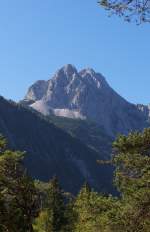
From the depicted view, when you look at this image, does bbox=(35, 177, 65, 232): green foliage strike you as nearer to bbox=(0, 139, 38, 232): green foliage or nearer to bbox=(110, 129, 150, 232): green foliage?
bbox=(110, 129, 150, 232): green foliage

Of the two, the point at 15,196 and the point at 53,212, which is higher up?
the point at 15,196

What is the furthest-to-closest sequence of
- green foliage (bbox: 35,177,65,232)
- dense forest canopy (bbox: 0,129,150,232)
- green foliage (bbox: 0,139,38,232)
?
green foliage (bbox: 35,177,65,232)
dense forest canopy (bbox: 0,129,150,232)
green foliage (bbox: 0,139,38,232)

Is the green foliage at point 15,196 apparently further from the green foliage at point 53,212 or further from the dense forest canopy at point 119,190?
the green foliage at point 53,212

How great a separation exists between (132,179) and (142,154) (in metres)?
2.61

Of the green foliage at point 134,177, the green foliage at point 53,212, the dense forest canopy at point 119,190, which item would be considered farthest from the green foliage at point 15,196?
the green foliage at point 53,212

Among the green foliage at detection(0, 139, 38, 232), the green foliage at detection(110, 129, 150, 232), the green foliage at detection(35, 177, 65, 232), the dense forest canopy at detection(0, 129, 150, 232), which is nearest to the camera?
the green foliage at detection(0, 139, 38, 232)

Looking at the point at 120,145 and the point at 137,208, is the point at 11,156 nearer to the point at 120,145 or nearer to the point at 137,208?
the point at 137,208

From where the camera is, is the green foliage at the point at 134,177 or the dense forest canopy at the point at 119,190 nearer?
the dense forest canopy at the point at 119,190

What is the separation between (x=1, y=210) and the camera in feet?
74.3

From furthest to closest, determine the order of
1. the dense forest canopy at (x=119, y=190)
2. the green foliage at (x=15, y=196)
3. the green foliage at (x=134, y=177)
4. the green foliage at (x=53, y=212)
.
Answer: the green foliage at (x=53, y=212)
the green foliage at (x=134, y=177)
the dense forest canopy at (x=119, y=190)
the green foliage at (x=15, y=196)

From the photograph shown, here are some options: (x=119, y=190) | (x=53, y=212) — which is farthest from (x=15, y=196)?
(x=53, y=212)

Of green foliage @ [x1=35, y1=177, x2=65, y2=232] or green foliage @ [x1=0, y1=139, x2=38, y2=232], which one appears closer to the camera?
green foliage @ [x1=0, y1=139, x2=38, y2=232]

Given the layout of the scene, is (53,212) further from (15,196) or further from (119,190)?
(15,196)

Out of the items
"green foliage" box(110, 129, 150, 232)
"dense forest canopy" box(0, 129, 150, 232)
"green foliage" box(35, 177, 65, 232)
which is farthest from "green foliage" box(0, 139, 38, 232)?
"green foliage" box(35, 177, 65, 232)
